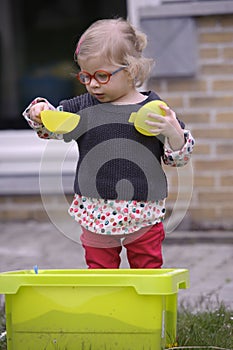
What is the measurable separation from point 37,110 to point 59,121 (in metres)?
0.10

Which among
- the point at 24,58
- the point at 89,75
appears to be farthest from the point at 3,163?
the point at 89,75

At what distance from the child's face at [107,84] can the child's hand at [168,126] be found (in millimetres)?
215

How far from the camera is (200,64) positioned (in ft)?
18.9

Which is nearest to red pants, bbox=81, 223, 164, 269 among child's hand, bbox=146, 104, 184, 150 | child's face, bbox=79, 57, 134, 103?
child's hand, bbox=146, 104, 184, 150

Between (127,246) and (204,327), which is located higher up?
(127,246)

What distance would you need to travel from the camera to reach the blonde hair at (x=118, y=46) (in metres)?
3.18

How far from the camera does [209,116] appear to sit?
18.9ft

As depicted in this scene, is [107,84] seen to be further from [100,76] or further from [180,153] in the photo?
[180,153]

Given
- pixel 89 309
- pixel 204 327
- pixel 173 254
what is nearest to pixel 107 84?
pixel 89 309

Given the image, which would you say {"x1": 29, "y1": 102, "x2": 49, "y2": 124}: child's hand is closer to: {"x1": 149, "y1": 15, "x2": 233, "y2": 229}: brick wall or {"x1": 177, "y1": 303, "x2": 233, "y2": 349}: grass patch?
{"x1": 177, "y1": 303, "x2": 233, "y2": 349}: grass patch

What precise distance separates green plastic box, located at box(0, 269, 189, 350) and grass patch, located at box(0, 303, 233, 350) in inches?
7.2

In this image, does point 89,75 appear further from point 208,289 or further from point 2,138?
point 2,138

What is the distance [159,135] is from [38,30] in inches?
224

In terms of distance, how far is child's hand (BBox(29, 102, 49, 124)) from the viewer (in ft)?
10.4
